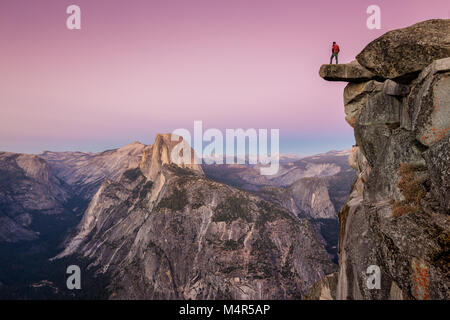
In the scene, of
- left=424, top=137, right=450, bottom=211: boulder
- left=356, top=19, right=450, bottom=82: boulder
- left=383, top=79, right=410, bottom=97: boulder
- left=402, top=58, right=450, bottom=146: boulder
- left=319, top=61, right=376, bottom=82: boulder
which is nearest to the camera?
left=424, top=137, right=450, bottom=211: boulder

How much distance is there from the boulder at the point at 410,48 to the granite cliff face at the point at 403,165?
6cm

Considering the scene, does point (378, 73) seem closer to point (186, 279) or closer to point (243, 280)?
point (243, 280)

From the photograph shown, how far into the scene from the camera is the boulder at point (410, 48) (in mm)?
16438

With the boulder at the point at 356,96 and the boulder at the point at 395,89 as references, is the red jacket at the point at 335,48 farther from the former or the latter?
the boulder at the point at 395,89

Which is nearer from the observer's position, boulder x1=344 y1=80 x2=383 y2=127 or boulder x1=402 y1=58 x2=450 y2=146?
boulder x1=402 y1=58 x2=450 y2=146

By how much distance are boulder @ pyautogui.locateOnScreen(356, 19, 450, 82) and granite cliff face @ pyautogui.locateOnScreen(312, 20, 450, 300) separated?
0.06 metres

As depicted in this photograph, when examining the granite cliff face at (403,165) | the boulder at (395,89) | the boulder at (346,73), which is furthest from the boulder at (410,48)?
the boulder at (346,73)

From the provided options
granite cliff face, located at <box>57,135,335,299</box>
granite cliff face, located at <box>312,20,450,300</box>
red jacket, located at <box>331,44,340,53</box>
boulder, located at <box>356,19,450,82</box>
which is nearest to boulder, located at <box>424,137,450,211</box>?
granite cliff face, located at <box>312,20,450,300</box>

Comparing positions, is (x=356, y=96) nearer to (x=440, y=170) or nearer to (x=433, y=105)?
(x=433, y=105)

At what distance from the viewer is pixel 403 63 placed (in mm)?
17859

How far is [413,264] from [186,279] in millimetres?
193525

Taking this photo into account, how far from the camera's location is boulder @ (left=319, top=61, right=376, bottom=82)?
2298 centimetres

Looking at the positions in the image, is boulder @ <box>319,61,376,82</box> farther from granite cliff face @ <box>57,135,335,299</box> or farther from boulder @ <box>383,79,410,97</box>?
granite cliff face @ <box>57,135,335,299</box>

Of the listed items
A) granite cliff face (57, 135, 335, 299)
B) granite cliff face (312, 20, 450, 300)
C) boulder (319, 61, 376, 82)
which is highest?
boulder (319, 61, 376, 82)
